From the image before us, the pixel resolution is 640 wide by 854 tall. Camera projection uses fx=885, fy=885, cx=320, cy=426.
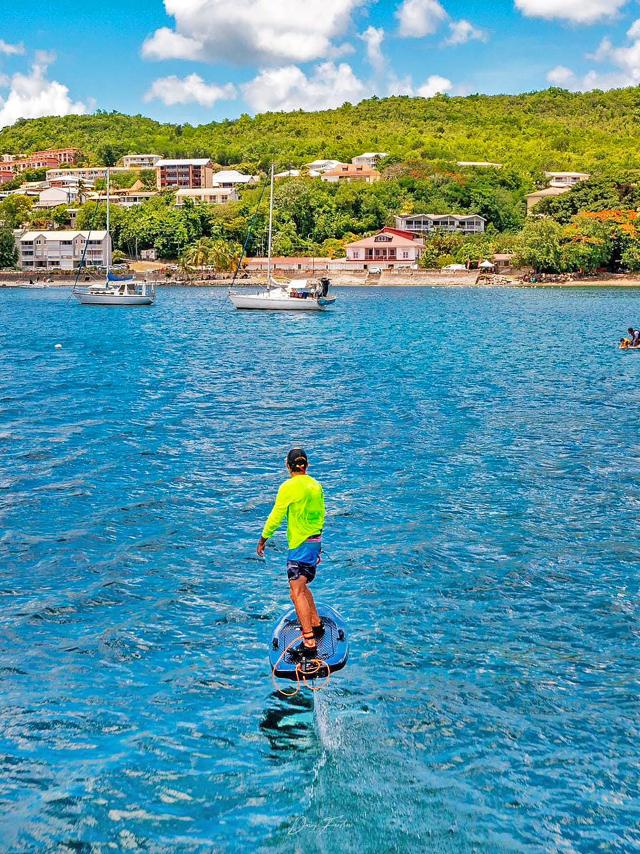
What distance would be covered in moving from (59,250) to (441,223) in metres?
74.1

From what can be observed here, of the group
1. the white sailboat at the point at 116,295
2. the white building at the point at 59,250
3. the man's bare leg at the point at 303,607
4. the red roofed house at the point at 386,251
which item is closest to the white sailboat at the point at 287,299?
the white sailboat at the point at 116,295

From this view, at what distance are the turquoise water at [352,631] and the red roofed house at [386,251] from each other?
13132cm

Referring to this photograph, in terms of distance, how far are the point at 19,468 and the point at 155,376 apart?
70.4 ft

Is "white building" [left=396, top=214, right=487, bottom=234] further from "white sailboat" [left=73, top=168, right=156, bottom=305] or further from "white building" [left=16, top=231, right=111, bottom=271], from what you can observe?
"white sailboat" [left=73, top=168, right=156, bottom=305]

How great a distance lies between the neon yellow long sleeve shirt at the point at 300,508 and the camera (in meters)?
10.8

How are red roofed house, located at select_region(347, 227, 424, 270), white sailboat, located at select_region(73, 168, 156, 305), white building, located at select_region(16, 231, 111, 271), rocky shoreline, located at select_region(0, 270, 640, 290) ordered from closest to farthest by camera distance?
white sailboat, located at select_region(73, 168, 156, 305), rocky shoreline, located at select_region(0, 270, 640, 290), red roofed house, located at select_region(347, 227, 424, 270), white building, located at select_region(16, 231, 111, 271)

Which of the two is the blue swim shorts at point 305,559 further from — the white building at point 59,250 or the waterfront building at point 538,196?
the waterfront building at point 538,196

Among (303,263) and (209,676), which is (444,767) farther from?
(303,263)

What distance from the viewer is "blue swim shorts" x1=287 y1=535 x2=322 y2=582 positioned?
432 inches

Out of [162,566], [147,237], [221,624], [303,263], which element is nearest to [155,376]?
[162,566]

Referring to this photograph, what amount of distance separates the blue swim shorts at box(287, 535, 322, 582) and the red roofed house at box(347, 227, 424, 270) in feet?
→ 498

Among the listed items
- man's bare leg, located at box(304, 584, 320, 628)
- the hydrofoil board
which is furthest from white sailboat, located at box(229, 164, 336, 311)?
man's bare leg, located at box(304, 584, 320, 628)

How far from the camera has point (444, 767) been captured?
9711mm

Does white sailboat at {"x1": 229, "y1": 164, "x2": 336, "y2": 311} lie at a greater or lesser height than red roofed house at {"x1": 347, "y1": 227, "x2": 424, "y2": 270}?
lesser
